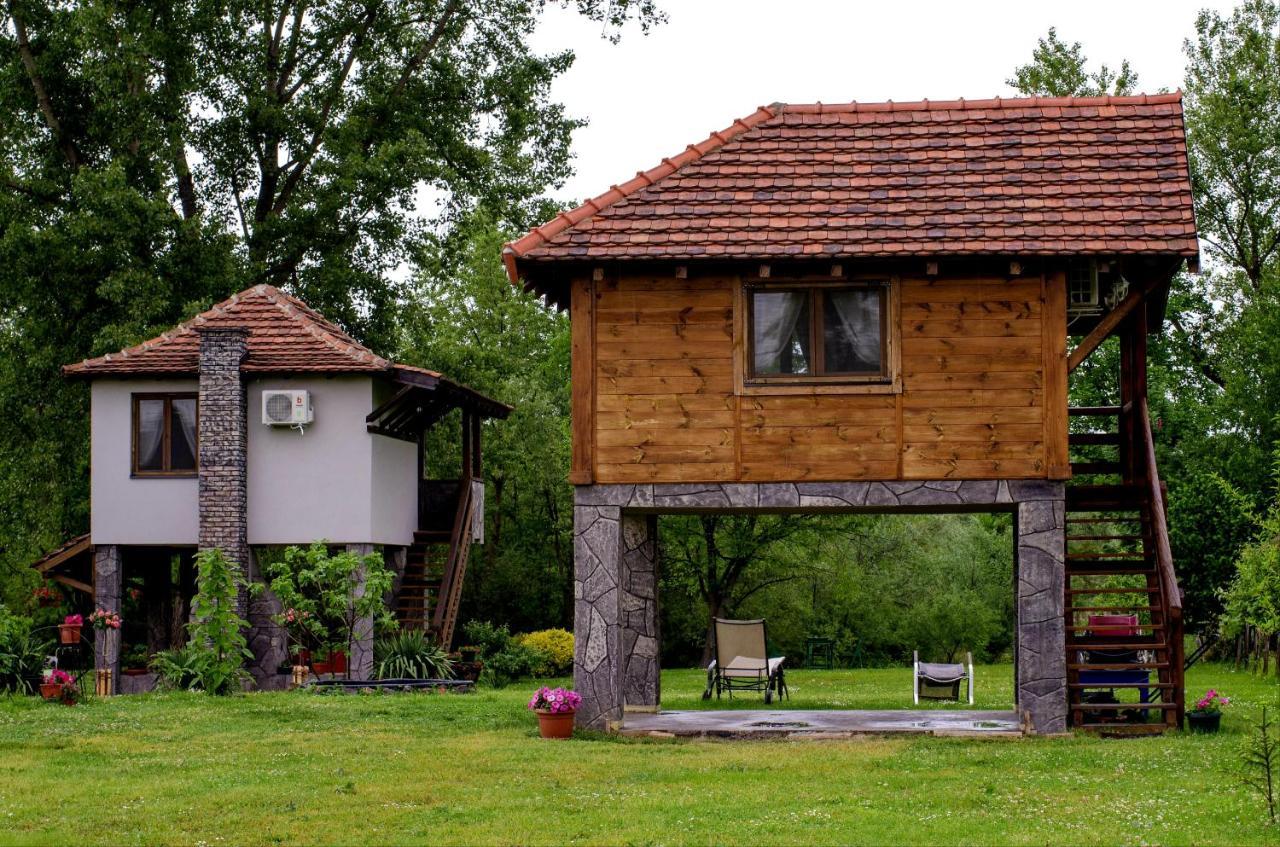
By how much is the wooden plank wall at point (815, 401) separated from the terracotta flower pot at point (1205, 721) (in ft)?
9.31

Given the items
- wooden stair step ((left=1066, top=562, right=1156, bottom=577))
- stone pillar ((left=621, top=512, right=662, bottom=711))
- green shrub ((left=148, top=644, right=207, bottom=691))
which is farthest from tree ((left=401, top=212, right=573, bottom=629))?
wooden stair step ((left=1066, top=562, right=1156, bottom=577))

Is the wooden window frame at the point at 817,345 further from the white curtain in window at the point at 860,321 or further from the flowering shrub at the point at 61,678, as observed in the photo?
the flowering shrub at the point at 61,678

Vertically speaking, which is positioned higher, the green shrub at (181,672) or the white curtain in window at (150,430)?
the white curtain in window at (150,430)

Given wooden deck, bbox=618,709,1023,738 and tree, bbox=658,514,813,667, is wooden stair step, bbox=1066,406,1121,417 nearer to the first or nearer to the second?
wooden deck, bbox=618,709,1023,738

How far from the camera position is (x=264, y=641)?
24625 mm

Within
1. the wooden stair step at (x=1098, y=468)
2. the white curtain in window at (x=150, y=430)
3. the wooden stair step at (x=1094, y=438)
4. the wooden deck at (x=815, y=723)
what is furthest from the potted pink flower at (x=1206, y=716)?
the white curtain in window at (x=150, y=430)

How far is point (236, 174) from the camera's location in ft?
102

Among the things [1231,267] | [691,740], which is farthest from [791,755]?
[1231,267]

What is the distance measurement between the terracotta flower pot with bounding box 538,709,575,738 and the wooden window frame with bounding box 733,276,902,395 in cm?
356

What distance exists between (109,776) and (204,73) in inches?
813

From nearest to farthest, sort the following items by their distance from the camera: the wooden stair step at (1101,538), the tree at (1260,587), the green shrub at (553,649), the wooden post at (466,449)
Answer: the wooden stair step at (1101,538), the tree at (1260,587), the wooden post at (466,449), the green shrub at (553,649)

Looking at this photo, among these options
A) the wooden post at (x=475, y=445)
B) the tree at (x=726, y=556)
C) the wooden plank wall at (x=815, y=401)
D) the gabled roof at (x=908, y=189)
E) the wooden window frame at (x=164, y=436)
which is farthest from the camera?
the tree at (x=726, y=556)

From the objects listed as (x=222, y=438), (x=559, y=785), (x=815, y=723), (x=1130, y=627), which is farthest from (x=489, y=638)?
(x=559, y=785)

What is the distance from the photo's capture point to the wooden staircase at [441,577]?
25469 millimetres
